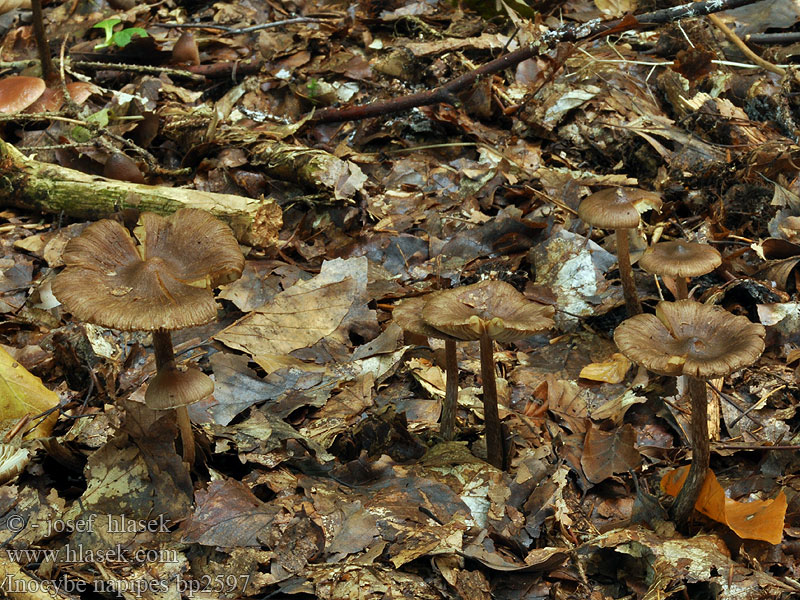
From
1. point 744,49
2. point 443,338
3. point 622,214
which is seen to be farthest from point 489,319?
point 744,49

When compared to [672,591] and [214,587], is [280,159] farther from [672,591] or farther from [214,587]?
[672,591]

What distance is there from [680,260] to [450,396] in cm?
137

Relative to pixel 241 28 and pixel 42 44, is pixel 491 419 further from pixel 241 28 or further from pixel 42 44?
pixel 241 28

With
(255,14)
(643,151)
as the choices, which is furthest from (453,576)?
(255,14)

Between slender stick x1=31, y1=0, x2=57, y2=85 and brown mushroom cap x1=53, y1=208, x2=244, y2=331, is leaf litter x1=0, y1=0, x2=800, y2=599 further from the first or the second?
brown mushroom cap x1=53, y1=208, x2=244, y2=331

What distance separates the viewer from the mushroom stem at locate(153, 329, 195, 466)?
111 inches

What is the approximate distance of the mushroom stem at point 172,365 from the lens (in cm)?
282

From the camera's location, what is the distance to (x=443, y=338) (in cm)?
283

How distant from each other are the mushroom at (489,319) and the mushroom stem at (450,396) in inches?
5.9

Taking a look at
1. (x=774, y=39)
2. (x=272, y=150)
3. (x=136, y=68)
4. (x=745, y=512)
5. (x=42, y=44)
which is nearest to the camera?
(x=745, y=512)

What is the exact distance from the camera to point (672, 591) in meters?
2.71

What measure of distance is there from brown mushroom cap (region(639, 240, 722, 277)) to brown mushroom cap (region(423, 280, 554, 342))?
1.01 meters

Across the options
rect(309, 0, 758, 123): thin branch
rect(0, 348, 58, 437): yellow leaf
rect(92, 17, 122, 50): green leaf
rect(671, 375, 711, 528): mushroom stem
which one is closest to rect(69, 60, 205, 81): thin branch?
rect(92, 17, 122, 50): green leaf

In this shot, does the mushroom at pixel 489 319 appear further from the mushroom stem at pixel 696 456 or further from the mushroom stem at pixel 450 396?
the mushroom stem at pixel 696 456
